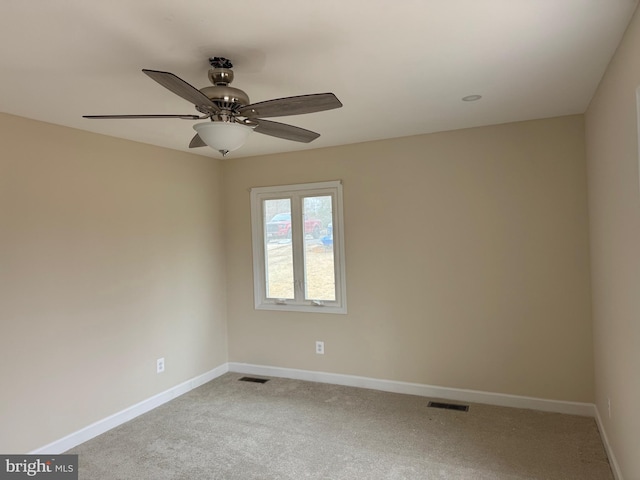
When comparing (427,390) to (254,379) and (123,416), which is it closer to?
(254,379)

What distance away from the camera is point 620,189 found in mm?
2092

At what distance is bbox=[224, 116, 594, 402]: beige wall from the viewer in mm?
3293

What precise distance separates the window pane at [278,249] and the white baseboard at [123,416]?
1106 millimetres

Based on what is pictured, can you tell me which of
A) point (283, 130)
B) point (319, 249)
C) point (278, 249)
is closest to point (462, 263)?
point (319, 249)

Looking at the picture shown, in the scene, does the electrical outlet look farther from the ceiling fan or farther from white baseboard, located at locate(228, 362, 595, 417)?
the ceiling fan

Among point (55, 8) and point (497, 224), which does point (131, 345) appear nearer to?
point (55, 8)

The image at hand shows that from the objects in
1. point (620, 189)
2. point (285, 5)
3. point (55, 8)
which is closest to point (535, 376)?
point (620, 189)

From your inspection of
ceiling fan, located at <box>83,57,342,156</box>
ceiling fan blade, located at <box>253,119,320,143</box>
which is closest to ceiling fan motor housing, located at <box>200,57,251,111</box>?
ceiling fan, located at <box>83,57,342,156</box>

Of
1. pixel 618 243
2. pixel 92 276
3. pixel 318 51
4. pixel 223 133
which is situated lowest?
pixel 92 276

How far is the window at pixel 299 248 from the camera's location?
4.16m

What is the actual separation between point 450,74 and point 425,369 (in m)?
2.57

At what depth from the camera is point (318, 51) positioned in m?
1.98

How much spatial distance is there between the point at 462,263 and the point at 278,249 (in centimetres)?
188

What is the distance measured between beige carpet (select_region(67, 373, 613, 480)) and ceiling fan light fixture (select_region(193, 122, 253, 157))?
2.02 metres
